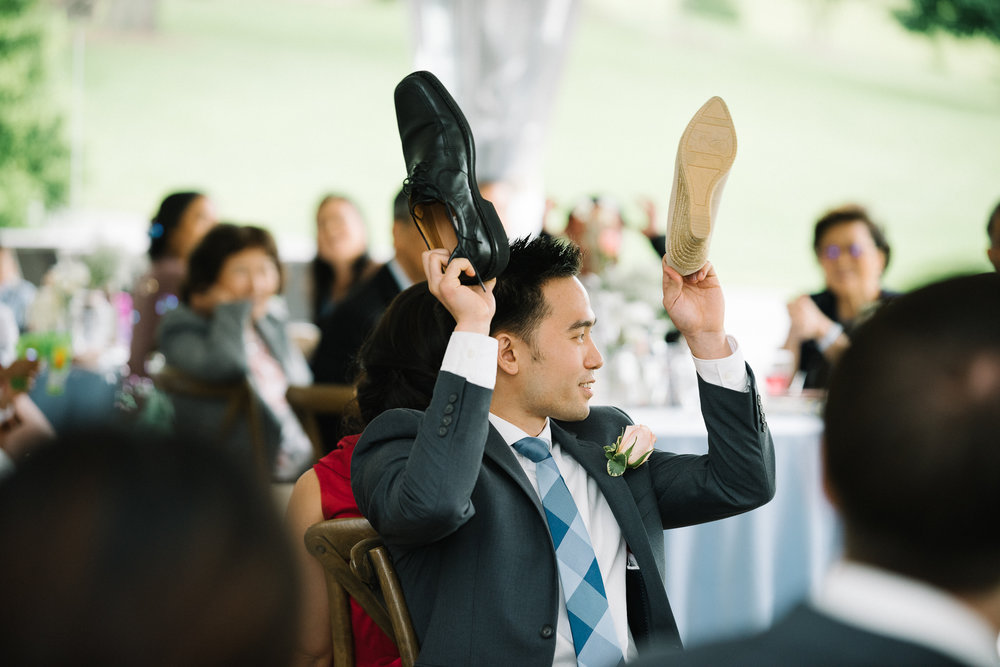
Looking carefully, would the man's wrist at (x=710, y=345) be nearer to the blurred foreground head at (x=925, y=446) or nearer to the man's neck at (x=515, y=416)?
the man's neck at (x=515, y=416)

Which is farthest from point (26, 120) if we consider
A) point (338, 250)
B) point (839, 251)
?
point (839, 251)

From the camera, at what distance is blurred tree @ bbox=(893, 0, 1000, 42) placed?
32.4 ft

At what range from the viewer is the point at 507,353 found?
1753mm

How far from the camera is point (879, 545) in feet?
2.38

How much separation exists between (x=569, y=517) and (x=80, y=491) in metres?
1.15

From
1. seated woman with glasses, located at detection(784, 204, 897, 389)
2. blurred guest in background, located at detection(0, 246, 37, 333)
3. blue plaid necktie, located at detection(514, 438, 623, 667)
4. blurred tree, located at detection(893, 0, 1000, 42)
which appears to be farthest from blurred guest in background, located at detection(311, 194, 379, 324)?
blurred tree, located at detection(893, 0, 1000, 42)

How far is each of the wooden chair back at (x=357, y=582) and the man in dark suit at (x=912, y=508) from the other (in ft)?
2.75

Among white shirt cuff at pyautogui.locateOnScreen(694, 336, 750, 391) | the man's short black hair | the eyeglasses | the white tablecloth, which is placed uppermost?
the eyeglasses

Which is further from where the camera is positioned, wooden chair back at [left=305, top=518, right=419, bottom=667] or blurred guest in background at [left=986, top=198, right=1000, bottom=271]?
blurred guest in background at [left=986, top=198, right=1000, bottom=271]

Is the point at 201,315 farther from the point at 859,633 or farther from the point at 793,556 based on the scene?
the point at 859,633

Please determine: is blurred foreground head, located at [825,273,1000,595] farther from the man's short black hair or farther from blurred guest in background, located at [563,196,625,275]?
blurred guest in background, located at [563,196,625,275]

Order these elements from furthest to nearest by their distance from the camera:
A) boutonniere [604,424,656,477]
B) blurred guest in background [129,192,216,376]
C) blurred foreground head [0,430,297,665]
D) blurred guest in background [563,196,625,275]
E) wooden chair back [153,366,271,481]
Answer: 1. blurred guest in background [129,192,216,376]
2. blurred guest in background [563,196,625,275]
3. wooden chair back [153,366,271,481]
4. boutonniere [604,424,656,477]
5. blurred foreground head [0,430,297,665]

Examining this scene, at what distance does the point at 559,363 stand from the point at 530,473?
19 cm

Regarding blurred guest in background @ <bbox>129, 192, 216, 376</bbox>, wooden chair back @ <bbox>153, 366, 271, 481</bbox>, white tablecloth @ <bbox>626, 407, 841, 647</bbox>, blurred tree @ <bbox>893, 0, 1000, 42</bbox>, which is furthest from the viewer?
blurred tree @ <bbox>893, 0, 1000, 42</bbox>
